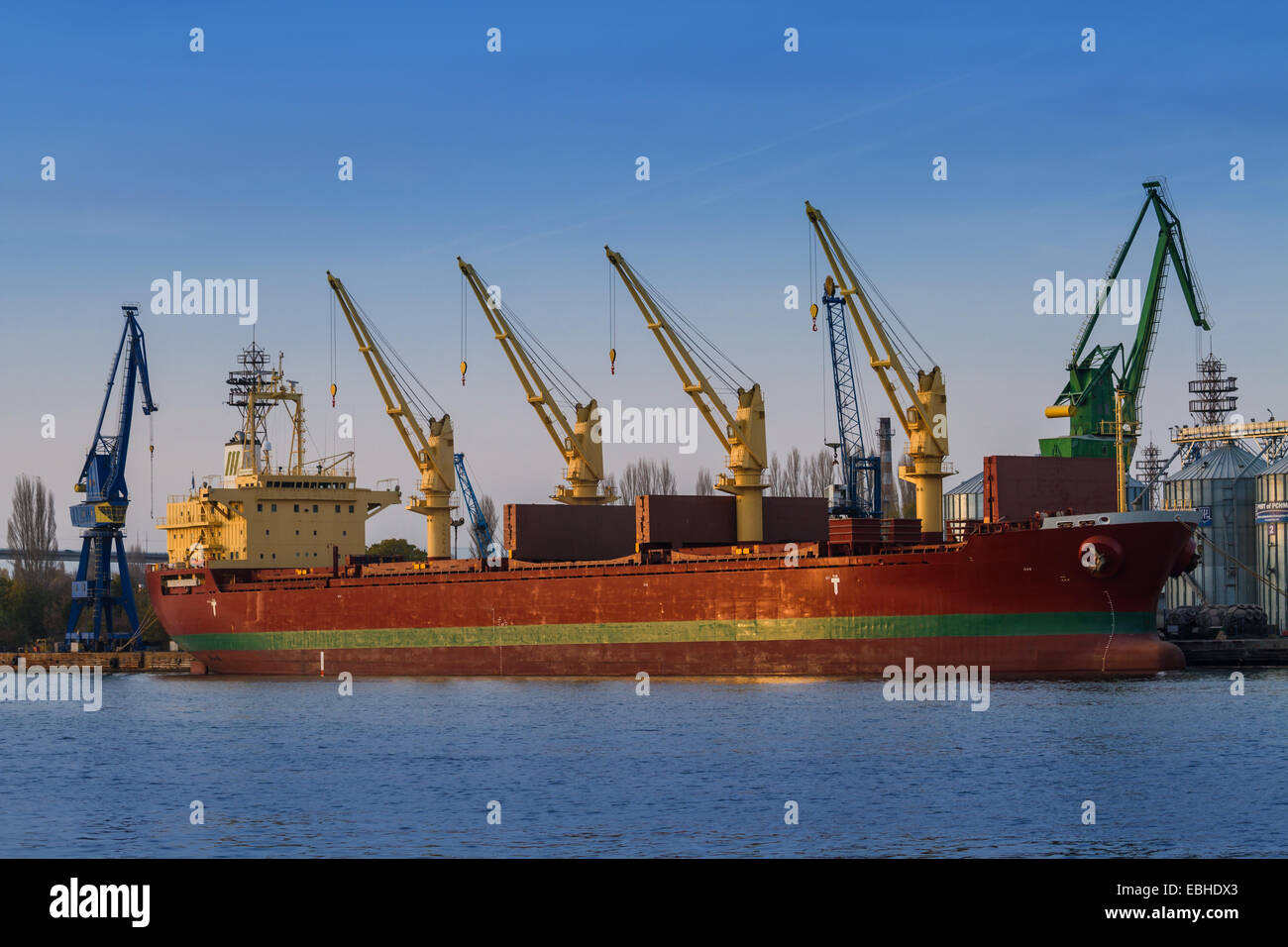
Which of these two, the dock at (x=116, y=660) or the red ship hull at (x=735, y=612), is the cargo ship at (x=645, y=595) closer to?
the red ship hull at (x=735, y=612)

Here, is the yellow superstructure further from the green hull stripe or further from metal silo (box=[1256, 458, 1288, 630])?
metal silo (box=[1256, 458, 1288, 630])

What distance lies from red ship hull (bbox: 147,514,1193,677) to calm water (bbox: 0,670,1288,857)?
5.79 feet

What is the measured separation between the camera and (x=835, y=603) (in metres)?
44.4

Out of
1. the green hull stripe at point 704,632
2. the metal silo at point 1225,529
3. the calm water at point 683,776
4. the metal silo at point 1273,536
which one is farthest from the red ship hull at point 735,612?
the metal silo at point 1225,529

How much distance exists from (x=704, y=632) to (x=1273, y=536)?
32.5 m

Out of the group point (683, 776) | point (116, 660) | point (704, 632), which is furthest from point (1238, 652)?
point (116, 660)

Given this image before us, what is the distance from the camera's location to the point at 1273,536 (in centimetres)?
6512

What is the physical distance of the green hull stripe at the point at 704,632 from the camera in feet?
135

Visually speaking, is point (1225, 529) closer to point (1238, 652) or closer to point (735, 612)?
point (1238, 652)

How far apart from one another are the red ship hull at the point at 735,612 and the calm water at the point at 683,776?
1.76m

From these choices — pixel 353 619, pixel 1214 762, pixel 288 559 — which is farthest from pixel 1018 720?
pixel 288 559
